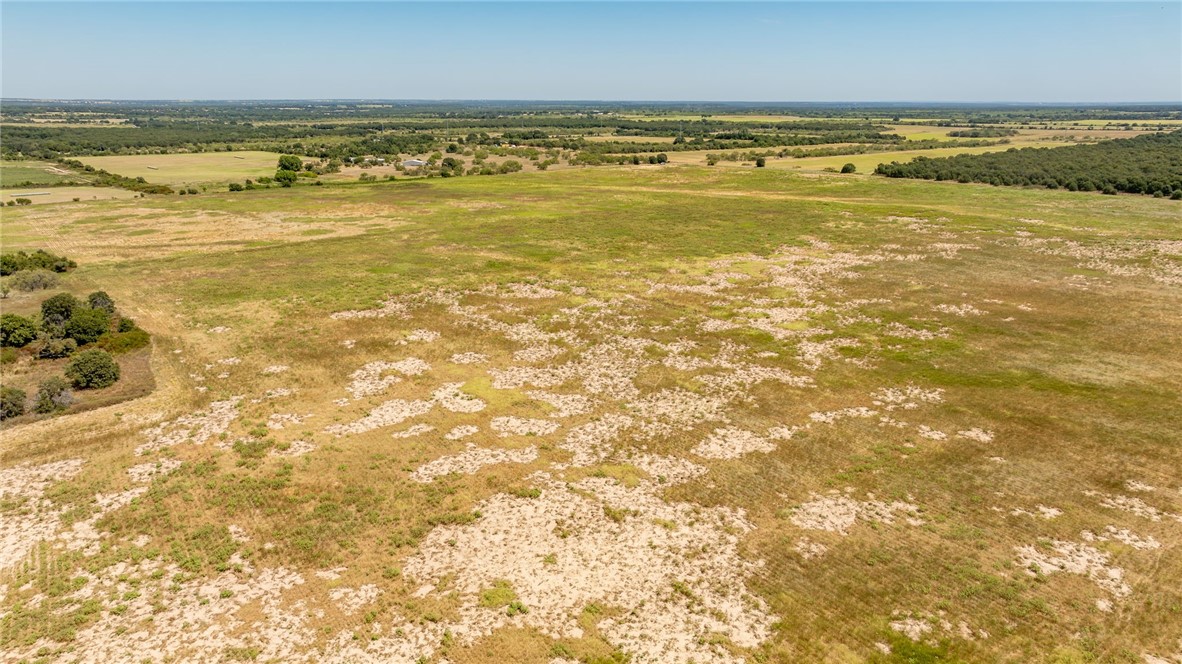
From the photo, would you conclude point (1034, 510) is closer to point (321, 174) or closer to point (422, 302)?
point (422, 302)


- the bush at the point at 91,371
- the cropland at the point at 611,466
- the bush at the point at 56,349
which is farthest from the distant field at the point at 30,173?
the bush at the point at 91,371

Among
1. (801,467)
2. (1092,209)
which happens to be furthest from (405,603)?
(1092,209)

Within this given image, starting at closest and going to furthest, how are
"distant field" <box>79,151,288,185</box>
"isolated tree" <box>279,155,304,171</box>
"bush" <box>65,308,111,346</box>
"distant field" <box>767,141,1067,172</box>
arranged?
"bush" <box>65,308,111,346</box>
"distant field" <box>79,151,288,185</box>
"isolated tree" <box>279,155,304,171</box>
"distant field" <box>767,141,1067,172</box>

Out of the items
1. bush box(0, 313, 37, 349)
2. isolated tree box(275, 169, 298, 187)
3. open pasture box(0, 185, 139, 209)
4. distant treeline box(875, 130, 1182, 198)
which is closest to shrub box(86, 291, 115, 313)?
bush box(0, 313, 37, 349)

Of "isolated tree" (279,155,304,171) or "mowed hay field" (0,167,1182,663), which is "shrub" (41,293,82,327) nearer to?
"mowed hay field" (0,167,1182,663)

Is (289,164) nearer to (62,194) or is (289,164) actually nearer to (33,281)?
(62,194)

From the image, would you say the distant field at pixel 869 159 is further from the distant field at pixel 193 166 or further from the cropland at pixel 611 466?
the distant field at pixel 193 166
